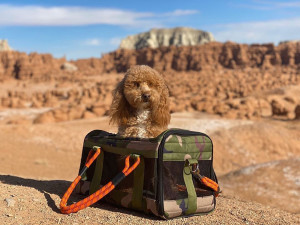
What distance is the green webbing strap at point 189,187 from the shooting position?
3217 millimetres

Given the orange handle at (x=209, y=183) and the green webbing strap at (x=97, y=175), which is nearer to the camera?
the orange handle at (x=209, y=183)

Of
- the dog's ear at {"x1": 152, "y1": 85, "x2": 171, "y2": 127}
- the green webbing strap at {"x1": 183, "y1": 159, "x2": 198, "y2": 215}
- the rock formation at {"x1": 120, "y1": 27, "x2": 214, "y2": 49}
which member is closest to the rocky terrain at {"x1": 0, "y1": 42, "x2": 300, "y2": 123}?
the dog's ear at {"x1": 152, "y1": 85, "x2": 171, "y2": 127}

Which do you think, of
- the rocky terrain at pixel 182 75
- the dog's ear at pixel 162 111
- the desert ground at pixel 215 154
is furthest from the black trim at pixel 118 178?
the rocky terrain at pixel 182 75

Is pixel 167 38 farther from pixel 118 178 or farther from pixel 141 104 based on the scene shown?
pixel 118 178

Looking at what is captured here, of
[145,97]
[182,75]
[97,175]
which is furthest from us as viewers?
[182,75]

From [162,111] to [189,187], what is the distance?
2.71 feet

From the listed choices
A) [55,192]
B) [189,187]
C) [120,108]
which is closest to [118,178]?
[189,187]

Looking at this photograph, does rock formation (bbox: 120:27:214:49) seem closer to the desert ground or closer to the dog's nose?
the desert ground

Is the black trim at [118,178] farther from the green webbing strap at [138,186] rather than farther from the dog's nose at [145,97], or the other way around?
the dog's nose at [145,97]

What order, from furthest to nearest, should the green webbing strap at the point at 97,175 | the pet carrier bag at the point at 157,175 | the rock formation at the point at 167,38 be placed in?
1. the rock formation at the point at 167,38
2. the green webbing strap at the point at 97,175
3. the pet carrier bag at the point at 157,175

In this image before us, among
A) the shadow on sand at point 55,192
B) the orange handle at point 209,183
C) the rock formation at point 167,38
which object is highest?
the rock formation at point 167,38

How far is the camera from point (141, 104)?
11.6 ft

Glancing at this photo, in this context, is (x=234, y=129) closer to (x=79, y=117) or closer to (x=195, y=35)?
(x=79, y=117)

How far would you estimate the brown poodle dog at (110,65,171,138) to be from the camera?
139 inches
